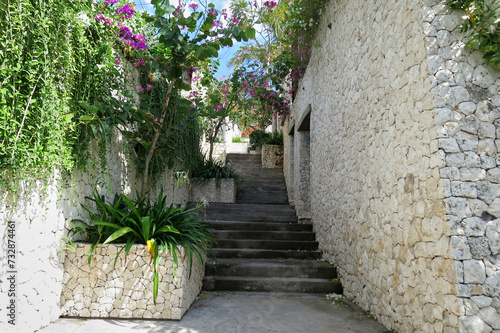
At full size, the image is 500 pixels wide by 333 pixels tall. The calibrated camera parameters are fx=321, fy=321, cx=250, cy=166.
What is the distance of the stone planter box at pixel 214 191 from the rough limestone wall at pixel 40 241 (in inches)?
141

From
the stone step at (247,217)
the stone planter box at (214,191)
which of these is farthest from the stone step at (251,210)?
the stone planter box at (214,191)

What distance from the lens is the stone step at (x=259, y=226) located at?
504cm

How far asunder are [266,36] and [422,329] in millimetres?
9373

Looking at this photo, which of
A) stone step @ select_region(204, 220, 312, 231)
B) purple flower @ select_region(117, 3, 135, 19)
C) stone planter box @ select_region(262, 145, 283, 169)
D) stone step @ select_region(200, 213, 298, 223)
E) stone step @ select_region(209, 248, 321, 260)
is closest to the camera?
purple flower @ select_region(117, 3, 135, 19)

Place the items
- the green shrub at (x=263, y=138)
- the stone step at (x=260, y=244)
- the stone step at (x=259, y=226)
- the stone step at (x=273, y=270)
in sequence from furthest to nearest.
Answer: the green shrub at (x=263, y=138) → the stone step at (x=259, y=226) → the stone step at (x=260, y=244) → the stone step at (x=273, y=270)

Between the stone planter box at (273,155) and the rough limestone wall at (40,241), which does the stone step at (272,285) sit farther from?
the stone planter box at (273,155)

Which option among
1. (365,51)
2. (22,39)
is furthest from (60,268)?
(365,51)

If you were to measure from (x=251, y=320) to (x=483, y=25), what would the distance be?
8.90ft

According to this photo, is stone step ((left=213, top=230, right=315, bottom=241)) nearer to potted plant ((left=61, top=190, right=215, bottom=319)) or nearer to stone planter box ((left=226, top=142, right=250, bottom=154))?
potted plant ((left=61, top=190, right=215, bottom=319))

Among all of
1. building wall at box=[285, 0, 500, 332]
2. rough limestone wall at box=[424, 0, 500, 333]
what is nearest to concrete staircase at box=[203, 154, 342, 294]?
building wall at box=[285, 0, 500, 332]

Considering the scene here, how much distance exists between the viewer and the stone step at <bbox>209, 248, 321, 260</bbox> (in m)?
4.36

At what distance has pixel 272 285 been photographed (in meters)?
3.71

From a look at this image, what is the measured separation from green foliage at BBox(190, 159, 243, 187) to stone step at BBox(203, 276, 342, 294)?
116 inches

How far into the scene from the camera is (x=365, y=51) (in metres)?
2.97
